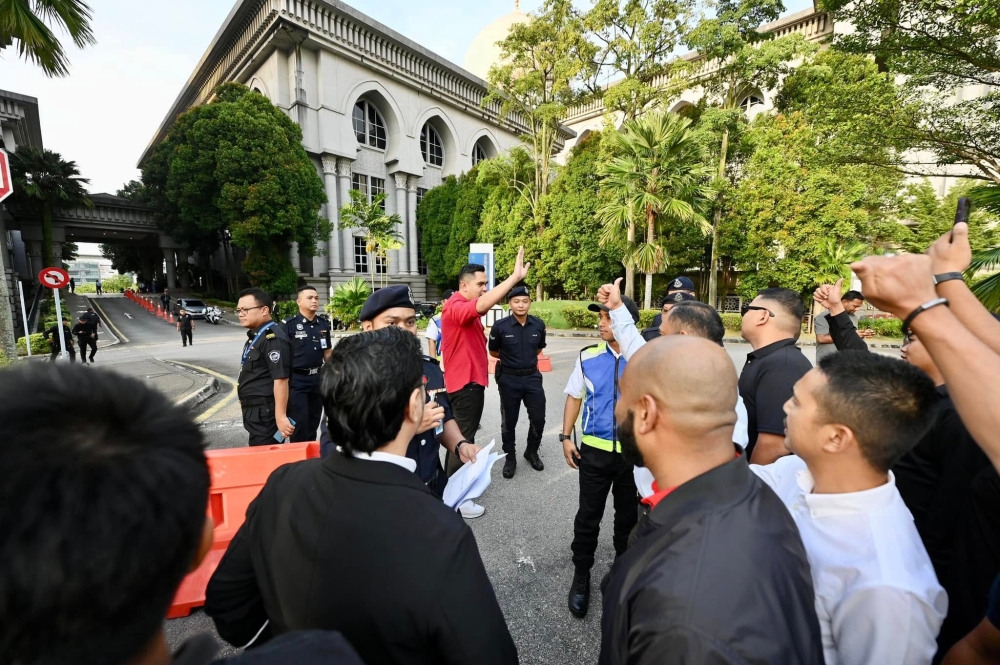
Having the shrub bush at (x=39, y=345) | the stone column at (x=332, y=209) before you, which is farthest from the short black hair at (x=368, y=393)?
the stone column at (x=332, y=209)

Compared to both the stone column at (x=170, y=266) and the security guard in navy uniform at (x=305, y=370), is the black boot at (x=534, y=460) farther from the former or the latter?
the stone column at (x=170, y=266)

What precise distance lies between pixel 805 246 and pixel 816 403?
1724cm

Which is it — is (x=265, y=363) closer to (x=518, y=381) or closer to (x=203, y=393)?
(x=518, y=381)

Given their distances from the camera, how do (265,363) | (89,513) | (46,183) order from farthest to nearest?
(46,183) < (265,363) < (89,513)

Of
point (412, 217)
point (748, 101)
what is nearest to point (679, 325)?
point (748, 101)

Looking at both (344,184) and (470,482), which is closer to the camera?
(470,482)

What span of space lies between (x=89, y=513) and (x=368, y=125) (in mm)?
32271

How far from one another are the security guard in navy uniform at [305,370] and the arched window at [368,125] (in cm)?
2703

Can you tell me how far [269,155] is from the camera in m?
22.0

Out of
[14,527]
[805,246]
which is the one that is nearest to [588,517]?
[14,527]

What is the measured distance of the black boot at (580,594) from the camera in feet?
8.25

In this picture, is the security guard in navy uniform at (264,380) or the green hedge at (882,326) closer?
the security guard in navy uniform at (264,380)

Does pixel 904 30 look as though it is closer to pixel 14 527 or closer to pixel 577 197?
pixel 14 527

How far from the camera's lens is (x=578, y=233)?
19.4 meters
